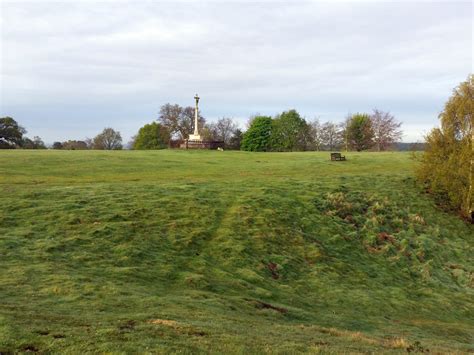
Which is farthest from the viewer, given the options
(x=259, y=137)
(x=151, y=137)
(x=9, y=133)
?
(x=151, y=137)

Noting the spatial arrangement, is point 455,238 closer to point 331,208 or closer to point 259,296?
point 331,208

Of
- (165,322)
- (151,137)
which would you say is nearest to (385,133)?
(151,137)

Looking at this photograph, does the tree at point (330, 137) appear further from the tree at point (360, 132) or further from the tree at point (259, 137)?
the tree at point (259, 137)

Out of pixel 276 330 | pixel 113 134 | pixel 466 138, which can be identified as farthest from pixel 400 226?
pixel 113 134

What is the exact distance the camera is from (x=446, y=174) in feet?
135

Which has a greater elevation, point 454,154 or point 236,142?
point 236,142

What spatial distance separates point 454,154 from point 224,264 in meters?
29.6

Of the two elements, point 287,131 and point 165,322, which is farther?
point 287,131

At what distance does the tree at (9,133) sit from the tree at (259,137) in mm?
48085

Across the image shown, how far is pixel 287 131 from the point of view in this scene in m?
106

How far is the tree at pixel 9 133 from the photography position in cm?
8269

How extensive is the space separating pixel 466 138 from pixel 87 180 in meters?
34.6

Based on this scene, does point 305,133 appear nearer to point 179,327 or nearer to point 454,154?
point 454,154

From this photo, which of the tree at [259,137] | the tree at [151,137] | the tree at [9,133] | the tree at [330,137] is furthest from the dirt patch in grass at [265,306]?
the tree at [330,137]
